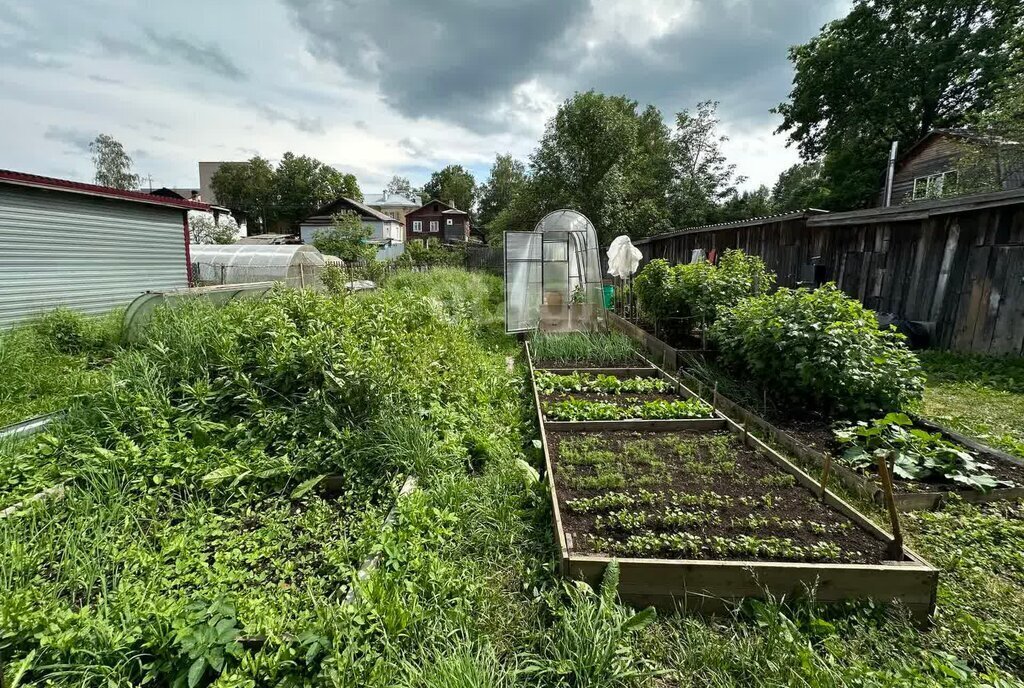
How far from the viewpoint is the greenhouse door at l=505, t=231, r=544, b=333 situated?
8.81m

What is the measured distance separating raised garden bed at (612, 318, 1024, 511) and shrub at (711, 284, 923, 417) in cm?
33

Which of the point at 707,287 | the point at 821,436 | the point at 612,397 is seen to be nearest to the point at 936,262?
the point at 707,287

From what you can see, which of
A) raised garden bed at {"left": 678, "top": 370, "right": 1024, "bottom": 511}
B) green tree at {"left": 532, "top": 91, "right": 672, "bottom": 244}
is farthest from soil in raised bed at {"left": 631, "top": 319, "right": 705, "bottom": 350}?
green tree at {"left": 532, "top": 91, "right": 672, "bottom": 244}

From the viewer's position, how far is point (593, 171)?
74.7 ft

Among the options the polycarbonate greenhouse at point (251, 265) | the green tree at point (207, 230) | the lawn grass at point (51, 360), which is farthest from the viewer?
the green tree at point (207, 230)

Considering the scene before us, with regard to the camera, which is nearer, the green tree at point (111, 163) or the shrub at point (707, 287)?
the shrub at point (707, 287)

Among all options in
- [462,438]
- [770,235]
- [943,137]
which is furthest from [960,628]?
[943,137]

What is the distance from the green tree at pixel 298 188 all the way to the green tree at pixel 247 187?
836 millimetres

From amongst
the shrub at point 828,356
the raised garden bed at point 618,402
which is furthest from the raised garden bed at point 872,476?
the raised garden bed at point 618,402

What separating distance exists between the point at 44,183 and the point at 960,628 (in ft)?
42.7

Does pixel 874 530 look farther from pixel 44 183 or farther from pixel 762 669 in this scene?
pixel 44 183

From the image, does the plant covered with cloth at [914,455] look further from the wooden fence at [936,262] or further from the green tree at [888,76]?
the green tree at [888,76]

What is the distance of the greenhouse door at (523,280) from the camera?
8.81 meters

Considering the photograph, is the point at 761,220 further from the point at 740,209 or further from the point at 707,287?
the point at 740,209
